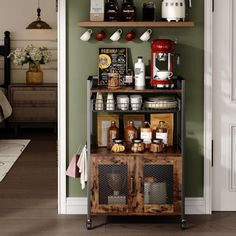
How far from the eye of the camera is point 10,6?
31.4 feet

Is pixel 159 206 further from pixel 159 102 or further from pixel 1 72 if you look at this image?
pixel 1 72

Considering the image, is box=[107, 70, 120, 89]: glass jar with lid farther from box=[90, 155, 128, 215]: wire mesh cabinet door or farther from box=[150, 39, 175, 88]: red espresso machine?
box=[90, 155, 128, 215]: wire mesh cabinet door

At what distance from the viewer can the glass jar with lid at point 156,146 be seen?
4797mm

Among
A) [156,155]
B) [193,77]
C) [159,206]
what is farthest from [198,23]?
[159,206]

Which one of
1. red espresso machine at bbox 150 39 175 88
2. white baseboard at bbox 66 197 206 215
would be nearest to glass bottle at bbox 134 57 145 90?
red espresso machine at bbox 150 39 175 88

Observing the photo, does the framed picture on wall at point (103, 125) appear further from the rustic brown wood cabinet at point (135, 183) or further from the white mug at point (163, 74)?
the white mug at point (163, 74)

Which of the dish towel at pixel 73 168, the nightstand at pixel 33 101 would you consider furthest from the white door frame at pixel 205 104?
the nightstand at pixel 33 101

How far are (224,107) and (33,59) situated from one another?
15.1 ft

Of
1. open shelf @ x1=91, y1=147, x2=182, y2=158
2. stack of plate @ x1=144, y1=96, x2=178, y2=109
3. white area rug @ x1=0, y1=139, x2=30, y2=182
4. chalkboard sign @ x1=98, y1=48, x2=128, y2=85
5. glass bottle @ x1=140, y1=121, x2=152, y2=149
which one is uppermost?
chalkboard sign @ x1=98, y1=48, x2=128, y2=85

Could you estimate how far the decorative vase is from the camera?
31.1ft

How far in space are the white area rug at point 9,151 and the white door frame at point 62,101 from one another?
4.92ft

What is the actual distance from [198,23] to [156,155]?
101 centimetres

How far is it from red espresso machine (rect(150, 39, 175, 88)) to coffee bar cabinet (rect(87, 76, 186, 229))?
0.07m

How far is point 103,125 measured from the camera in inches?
198
